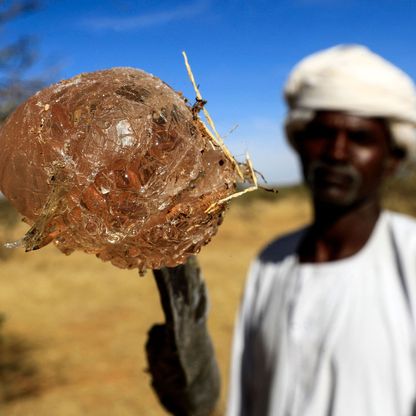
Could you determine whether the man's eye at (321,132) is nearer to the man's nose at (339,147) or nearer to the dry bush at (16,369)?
the man's nose at (339,147)

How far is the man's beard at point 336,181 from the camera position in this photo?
1961 mm

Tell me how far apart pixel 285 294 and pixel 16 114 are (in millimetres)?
1097

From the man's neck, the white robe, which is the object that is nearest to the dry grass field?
the white robe

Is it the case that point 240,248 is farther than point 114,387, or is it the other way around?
point 240,248

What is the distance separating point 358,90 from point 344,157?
0.80 ft

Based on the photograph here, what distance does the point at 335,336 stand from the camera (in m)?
1.89

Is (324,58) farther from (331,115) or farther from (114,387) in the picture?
(114,387)

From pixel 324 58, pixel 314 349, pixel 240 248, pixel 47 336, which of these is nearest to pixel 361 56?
pixel 324 58

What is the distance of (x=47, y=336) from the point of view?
380 inches

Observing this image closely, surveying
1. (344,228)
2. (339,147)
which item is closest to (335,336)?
(344,228)

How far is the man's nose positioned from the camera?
1.96 metres

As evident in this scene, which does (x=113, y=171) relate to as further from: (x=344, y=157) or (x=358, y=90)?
(x=358, y=90)

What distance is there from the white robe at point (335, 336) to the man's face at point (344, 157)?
0.18 m

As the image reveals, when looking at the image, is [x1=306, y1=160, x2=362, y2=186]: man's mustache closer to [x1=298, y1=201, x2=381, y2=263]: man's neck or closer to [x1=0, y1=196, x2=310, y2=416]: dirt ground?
[x1=298, y1=201, x2=381, y2=263]: man's neck
